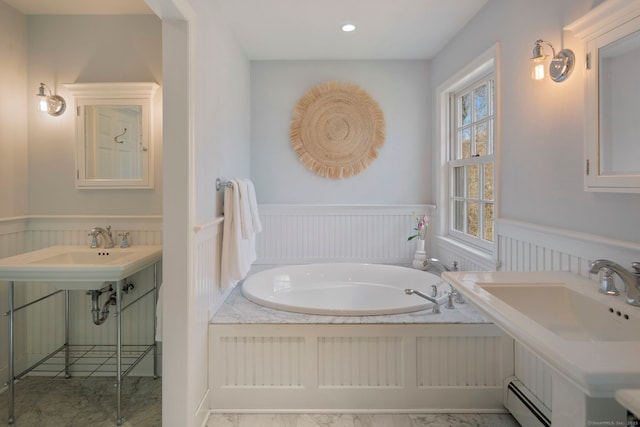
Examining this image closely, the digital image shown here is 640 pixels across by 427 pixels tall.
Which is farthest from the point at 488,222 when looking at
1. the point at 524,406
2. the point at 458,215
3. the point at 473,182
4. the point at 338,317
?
the point at 338,317

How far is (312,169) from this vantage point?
3.32 metres

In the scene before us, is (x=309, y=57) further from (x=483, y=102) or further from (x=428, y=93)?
(x=483, y=102)

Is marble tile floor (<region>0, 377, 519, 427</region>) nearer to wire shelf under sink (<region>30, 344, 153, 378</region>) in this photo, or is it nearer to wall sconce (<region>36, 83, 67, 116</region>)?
wire shelf under sink (<region>30, 344, 153, 378</region>)

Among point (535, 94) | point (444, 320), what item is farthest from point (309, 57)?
point (444, 320)

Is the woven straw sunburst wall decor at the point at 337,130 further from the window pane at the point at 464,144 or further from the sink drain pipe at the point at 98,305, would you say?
the sink drain pipe at the point at 98,305

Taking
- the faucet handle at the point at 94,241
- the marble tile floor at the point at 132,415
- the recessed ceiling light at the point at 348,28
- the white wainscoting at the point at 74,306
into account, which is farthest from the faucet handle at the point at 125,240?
the recessed ceiling light at the point at 348,28

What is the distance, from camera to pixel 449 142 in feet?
10.1

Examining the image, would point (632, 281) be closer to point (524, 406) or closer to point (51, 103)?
point (524, 406)

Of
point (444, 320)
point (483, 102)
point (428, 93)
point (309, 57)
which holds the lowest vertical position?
point (444, 320)

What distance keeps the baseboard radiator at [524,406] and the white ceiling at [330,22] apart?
2.24 metres

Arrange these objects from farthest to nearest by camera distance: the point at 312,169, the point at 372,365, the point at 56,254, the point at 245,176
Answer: the point at 312,169 → the point at 245,176 → the point at 56,254 → the point at 372,365

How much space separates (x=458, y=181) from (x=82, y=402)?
3.03m

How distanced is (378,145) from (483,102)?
974 millimetres

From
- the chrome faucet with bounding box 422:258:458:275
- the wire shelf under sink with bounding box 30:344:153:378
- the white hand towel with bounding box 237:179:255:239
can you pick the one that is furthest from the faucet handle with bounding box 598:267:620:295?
the wire shelf under sink with bounding box 30:344:153:378
